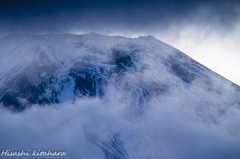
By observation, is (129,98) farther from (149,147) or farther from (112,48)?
(112,48)

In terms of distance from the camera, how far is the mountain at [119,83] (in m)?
102

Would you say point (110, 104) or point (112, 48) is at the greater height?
point (112, 48)

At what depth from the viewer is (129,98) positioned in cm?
11800

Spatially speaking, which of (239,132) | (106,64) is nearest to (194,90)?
(239,132)

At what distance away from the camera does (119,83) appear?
12494cm

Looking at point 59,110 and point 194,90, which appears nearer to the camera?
point 59,110

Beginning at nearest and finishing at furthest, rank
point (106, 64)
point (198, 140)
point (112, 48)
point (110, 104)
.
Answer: point (198, 140)
point (110, 104)
point (106, 64)
point (112, 48)

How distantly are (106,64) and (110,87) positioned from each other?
2355cm

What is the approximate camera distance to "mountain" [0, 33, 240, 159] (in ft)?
334

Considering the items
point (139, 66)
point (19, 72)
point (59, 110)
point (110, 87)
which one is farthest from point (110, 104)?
point (19, 72)

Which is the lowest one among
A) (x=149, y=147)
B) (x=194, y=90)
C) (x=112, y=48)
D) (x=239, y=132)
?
(x=149, y=147)

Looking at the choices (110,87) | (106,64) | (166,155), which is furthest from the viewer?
(106,64)

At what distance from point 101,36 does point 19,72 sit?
75783 millimetres

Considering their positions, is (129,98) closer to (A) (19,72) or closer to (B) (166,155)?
(B) (166,155)
